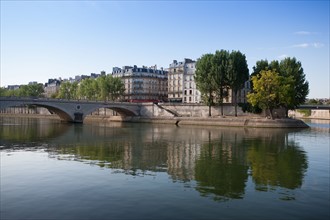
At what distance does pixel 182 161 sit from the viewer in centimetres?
2627

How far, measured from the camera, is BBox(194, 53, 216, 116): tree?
77.4 meters

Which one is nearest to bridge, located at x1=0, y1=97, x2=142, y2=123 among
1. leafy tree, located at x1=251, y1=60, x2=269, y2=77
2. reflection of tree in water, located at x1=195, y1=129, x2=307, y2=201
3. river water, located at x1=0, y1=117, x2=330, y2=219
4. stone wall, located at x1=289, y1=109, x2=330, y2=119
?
leafy tree, located at x1=251, y1=60, x2=269, y2=77

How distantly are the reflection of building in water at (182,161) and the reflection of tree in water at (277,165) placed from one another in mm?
4044

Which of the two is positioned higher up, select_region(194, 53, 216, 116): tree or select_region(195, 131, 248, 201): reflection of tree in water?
select_region(194, 53, 216, 116): tree

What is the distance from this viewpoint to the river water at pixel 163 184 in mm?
14281

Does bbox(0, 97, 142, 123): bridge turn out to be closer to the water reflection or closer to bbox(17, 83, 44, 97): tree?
the water reflection

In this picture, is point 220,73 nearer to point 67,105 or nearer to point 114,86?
point 67,105

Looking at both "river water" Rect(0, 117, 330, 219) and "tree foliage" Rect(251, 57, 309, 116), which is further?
"tree foliage" Rect(251, 57, 309, 116)

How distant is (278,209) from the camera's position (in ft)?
48.2

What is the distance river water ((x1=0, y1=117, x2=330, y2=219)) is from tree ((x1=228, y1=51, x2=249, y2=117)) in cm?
4387

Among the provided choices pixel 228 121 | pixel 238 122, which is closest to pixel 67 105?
pixel 228 121

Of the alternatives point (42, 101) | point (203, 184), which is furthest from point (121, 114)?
point (203, 184)

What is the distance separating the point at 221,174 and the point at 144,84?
10207cm

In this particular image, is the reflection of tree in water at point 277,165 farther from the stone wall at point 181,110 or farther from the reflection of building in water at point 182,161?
the stone wall at point 181,110
